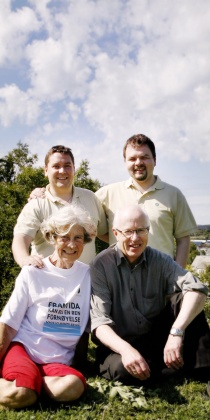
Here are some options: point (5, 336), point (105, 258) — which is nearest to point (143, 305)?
point (105, 258)

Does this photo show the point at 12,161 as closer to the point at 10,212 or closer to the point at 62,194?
the point at 10,212

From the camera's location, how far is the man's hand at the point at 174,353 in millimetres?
4074

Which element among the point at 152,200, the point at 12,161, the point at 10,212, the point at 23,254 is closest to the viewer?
the point at 23,254

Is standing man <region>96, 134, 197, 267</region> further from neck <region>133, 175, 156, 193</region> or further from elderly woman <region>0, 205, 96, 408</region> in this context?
elderly woman <region>0, 205, 96, 408</region>

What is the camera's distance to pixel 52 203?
18.2 ft

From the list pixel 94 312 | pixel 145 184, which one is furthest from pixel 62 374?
pixel 145 184

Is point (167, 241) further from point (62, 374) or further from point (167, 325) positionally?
point (62, 374)

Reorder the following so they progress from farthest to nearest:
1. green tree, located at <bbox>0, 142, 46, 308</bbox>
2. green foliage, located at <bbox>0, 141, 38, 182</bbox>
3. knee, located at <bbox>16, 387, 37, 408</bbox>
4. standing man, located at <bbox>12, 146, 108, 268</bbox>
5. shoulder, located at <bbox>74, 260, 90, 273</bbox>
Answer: green foliage, located at <bbox>0, 141, 38, 182</bbox>
green tree, located at <bbox>0, 142, 46, 308</bbox>
standing man, located at <bbox>12, 146, 108, 268</bbox>
shoulder, located at <bbox>74, 260, 90, 273</bbox>
knee, located at <bbox>16, 387, 37, 408</bbox>

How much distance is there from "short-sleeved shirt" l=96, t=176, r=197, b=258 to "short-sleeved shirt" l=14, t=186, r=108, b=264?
286mm

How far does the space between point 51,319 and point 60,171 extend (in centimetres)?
203

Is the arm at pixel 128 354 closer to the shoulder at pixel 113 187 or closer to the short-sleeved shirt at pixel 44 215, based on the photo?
the short-sleeved shirt at pixel 44 215

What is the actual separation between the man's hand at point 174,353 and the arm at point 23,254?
147 cm

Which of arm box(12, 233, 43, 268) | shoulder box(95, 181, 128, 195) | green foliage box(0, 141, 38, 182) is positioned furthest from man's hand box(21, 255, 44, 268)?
green foliage box(0, 141, 38, 182)

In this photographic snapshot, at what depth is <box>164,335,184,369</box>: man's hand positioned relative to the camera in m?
4.07
